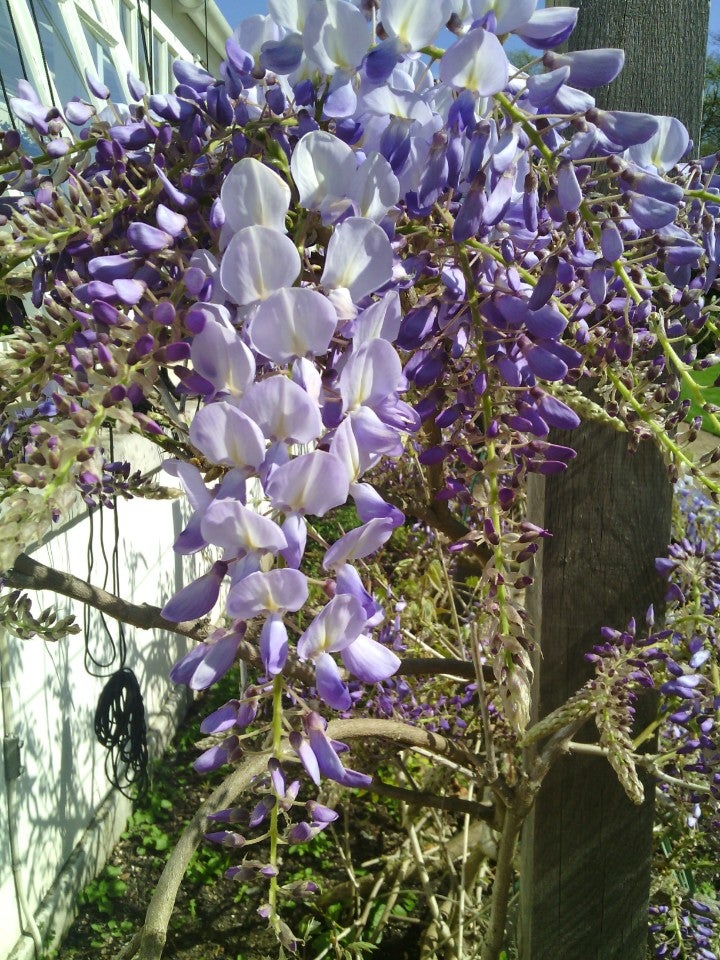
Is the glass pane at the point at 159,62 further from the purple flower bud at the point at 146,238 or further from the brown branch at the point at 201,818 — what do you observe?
the purple flower bud at the point at 146,238

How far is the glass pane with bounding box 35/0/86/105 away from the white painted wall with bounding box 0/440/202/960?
81.1 inches

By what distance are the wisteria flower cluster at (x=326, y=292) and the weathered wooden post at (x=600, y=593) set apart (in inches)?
16.3

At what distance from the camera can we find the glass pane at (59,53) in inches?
135

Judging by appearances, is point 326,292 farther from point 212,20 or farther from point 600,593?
point 212,20

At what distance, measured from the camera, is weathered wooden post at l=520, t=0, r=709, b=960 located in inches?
41.2

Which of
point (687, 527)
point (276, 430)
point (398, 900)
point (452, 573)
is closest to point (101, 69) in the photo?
point (452, 573)

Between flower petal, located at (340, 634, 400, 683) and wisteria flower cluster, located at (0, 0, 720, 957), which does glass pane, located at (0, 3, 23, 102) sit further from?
flower petal, located at (340, 634, 400, 683)

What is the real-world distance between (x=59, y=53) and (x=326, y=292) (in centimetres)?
384

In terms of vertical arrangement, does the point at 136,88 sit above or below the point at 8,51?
below

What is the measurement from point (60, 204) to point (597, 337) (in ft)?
1.60

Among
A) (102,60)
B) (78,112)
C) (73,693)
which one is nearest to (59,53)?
(102,60)

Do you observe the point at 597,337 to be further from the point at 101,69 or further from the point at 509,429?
the point at 101,69

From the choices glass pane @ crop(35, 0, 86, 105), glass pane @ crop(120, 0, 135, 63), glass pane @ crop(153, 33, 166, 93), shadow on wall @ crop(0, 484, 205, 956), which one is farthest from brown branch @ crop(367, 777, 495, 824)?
glass pane @ crop(153, 33, 166, 93)

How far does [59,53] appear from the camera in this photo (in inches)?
140
